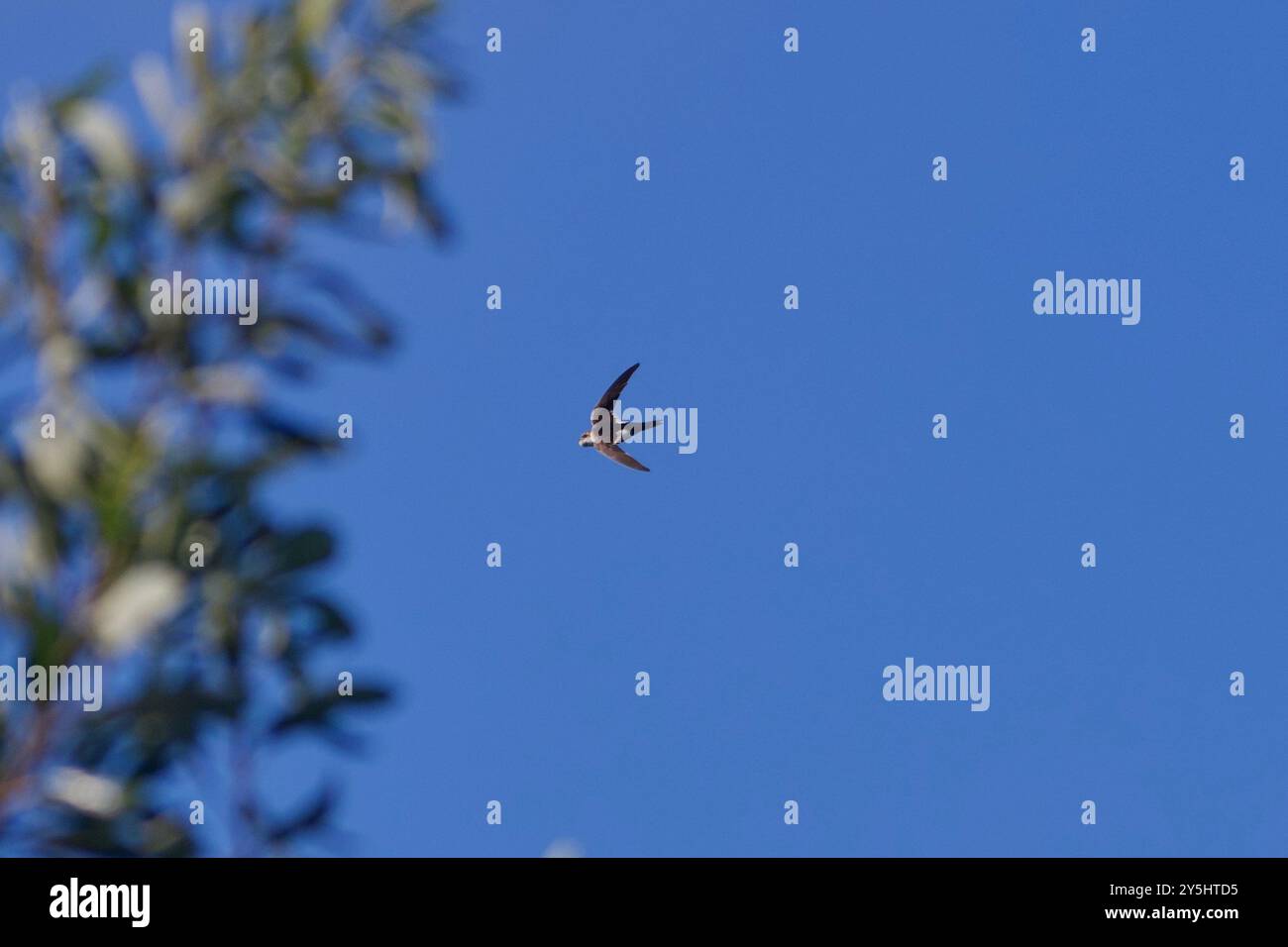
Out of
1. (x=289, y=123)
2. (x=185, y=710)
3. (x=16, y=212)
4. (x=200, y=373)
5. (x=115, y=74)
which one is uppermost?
(x=115, y=74)

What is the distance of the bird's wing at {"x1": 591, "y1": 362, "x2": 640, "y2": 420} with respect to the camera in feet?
40.9

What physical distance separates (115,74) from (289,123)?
588 millimetres

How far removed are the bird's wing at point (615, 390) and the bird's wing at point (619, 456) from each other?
332 mm

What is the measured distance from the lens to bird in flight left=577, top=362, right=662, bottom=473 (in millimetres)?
12352

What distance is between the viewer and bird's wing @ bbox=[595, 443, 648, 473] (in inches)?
486

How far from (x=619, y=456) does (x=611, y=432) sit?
23cm

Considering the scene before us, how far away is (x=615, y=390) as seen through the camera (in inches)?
491

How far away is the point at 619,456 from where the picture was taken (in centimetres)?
1238

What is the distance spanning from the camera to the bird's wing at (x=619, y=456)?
1234cm

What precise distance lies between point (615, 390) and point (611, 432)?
0.40 metres
